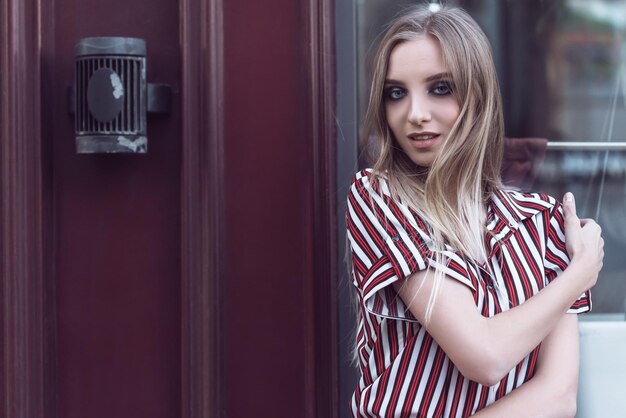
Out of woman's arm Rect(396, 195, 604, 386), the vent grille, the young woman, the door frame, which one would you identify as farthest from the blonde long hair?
the door frame

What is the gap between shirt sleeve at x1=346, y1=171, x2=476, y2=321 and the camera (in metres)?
1.66

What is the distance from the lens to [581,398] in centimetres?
194

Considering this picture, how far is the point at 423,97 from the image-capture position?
5.98 ft

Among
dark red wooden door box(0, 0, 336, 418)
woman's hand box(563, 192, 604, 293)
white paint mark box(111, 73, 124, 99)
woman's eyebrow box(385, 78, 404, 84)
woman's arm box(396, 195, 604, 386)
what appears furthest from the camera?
dark red wooden door box(0, 0, 336, 418)

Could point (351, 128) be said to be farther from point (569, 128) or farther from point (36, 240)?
point (36, 240)

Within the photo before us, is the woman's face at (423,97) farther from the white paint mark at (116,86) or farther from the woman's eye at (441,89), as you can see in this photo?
the white paint mark at (116,86)

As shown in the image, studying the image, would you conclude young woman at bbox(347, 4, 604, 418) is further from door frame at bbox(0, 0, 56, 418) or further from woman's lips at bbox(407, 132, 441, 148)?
door frame at bbox(0, 0, 56, 418)

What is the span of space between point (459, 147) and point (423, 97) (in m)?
0.12

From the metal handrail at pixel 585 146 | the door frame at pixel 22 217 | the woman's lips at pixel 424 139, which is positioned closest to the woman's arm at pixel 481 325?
the woman's lips at pixel 424 139

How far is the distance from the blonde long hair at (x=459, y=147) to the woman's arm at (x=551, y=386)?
21 cm

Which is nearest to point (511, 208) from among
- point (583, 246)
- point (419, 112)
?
point (583, 246)

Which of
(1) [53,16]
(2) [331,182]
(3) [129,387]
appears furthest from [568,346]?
(1) [53,16]

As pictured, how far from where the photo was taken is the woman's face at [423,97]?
1808 millimetres

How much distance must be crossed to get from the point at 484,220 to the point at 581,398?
442mm
